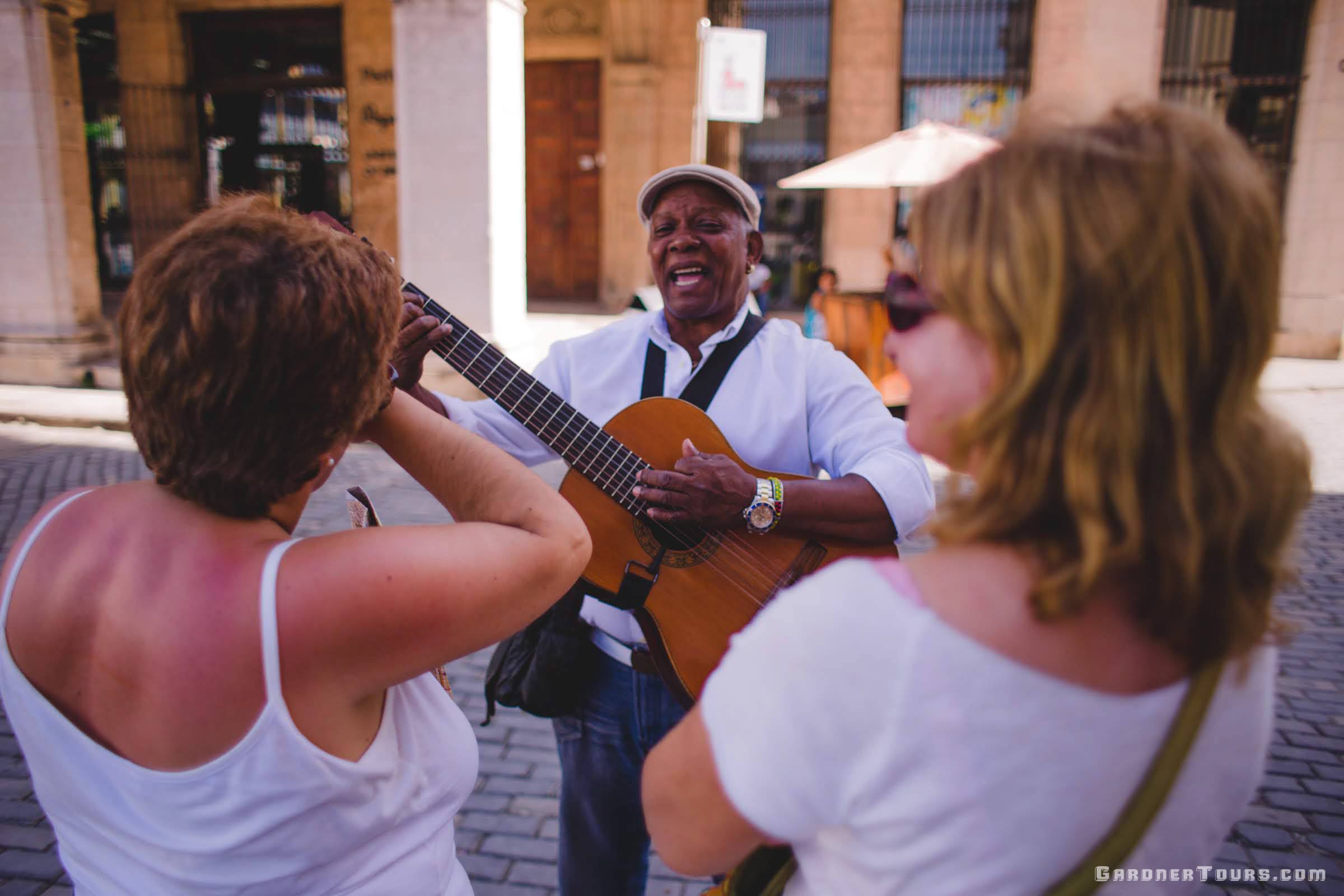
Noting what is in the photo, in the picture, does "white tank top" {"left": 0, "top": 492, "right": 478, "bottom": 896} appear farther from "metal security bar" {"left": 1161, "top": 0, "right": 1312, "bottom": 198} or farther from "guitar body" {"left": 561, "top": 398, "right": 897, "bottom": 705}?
"metal security bar" {"left": 1161, "top": 0, "right": 1312, "bottom": 198}

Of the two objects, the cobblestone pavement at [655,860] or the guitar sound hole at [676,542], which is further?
the cobblestone pavement at [655,860]

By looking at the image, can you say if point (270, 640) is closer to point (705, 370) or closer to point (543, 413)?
point (543, 413)

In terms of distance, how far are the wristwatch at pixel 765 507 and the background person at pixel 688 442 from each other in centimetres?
2

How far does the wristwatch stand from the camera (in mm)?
2023

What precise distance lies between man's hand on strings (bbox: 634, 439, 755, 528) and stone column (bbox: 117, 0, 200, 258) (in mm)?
14369

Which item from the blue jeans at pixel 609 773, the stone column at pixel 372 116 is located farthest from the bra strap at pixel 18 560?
the stone column at pixel 372 116

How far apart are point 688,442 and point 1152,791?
1.30m

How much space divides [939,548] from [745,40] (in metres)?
8.82

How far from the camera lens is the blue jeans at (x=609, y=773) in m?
2.11

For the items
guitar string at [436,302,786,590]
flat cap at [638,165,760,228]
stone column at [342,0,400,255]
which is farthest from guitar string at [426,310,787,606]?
stone column at [342,0,400,255]

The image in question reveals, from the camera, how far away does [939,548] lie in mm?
930

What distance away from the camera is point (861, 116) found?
14.6m

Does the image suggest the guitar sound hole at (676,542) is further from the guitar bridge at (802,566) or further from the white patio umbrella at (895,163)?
the white patio umbrella at (895,163)

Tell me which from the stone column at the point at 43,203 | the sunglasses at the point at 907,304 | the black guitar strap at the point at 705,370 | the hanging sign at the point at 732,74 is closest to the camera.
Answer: the sunglasses at the point at 907,304
